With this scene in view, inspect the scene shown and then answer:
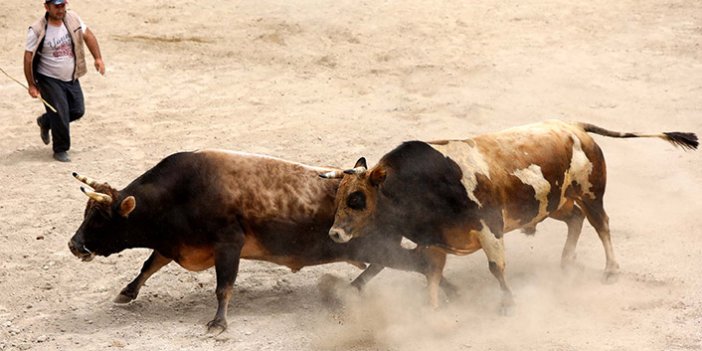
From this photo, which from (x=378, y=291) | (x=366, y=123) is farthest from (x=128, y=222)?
(x=366, y=123)

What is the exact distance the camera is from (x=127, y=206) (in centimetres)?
896

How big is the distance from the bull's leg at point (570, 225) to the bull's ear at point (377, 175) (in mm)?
2064

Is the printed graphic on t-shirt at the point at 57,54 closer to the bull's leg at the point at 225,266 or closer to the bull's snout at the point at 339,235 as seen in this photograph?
the bull's leg at the point at 225,266

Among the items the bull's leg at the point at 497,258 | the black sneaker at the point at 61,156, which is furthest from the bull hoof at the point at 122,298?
the black sneaker at the point at 61,156

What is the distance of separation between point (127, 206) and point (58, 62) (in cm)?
396

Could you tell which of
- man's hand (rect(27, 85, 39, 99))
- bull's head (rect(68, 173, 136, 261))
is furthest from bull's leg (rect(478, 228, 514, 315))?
man's hand (rect(27, 85, 39, 99))

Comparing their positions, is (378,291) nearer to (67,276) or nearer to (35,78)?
(67,276)

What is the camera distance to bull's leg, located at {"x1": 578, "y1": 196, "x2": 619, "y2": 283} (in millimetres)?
9969

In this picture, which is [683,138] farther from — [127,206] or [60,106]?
[60,106]

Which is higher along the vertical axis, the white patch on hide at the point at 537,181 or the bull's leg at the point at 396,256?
the white patch on hide at the point at 537,181

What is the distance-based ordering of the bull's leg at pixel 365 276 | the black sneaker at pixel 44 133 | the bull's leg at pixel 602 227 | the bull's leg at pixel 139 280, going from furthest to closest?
the black sneaker at pixel 44 133 < the bull's leg at pixel 602 227 < the bull's leg at pixel 365 276 < the bull's leg at pixel 139 280

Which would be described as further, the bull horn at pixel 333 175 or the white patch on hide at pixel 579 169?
the white patch on hide at pixel 579 169

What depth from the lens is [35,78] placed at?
40.7ft

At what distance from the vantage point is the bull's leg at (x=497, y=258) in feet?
29.7
